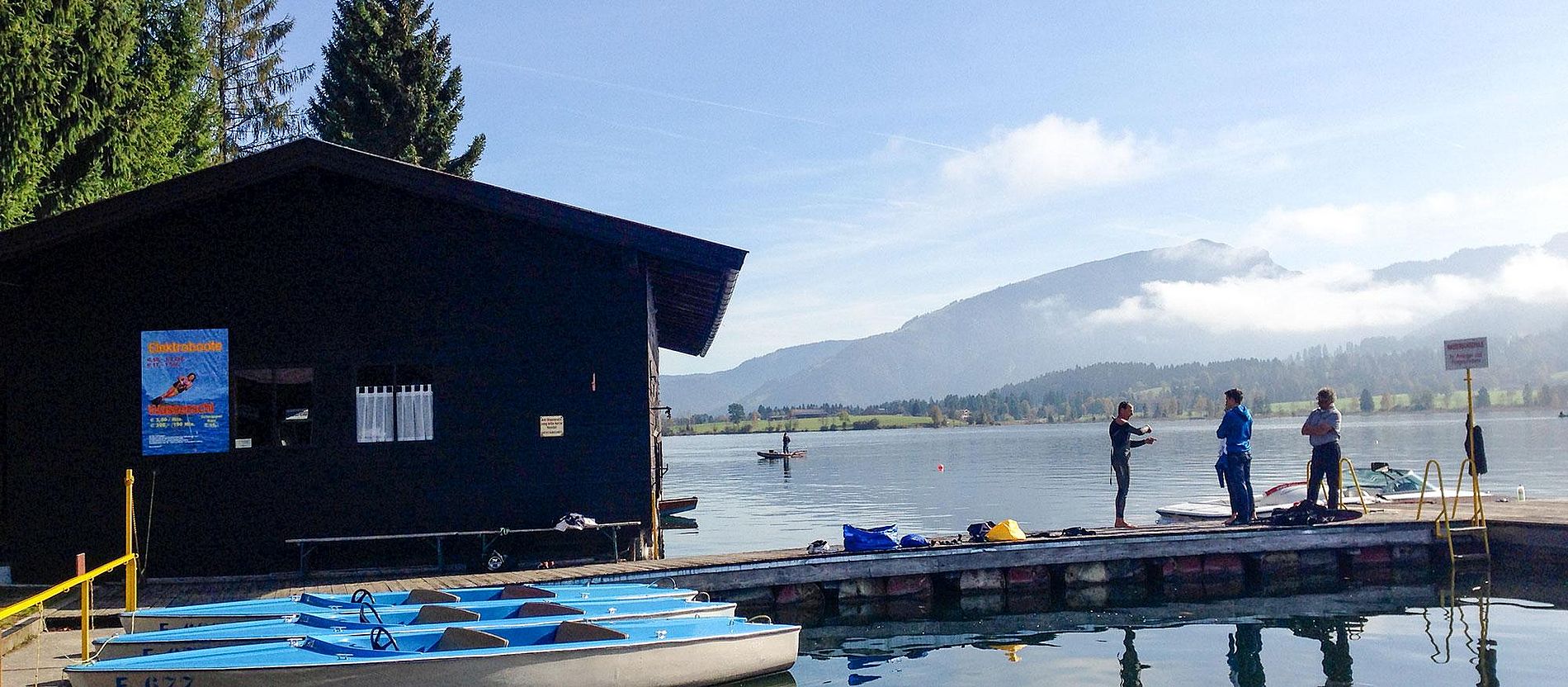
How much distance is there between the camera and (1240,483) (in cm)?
1864

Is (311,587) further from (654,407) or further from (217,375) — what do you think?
(654,407)

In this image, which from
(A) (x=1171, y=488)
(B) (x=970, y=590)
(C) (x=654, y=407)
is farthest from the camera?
(A) (x=1171, y=488)

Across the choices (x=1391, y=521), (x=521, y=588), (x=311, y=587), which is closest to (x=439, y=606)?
(x=521, y=588)

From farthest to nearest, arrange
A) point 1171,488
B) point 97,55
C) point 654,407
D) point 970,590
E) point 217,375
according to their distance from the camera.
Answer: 1. point 1171,488
2. point 97,55
3. point 654,407
4. point 970,590
5. point 217,375

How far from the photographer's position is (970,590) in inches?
672

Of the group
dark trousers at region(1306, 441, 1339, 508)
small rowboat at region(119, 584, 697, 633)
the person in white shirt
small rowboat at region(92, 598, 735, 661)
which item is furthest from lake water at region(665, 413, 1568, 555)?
small rowboat at region(92, 598, 735, 661)

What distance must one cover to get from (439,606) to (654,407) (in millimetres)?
7204

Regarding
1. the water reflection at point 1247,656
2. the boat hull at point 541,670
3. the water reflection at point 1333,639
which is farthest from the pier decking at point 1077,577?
the boat hull at point 541,670

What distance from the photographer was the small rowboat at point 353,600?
1181 centimetres

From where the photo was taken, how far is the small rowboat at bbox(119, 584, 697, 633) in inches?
465

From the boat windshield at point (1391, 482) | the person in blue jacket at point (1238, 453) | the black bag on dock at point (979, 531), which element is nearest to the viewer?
the black bag on dock at point (979, 531)

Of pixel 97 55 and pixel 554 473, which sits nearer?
pixel 554 473

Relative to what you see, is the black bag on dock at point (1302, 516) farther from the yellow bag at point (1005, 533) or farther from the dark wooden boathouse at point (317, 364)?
the dark wooden boathouse at point (317, 364)

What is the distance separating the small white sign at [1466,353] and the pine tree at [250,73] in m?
34.3
